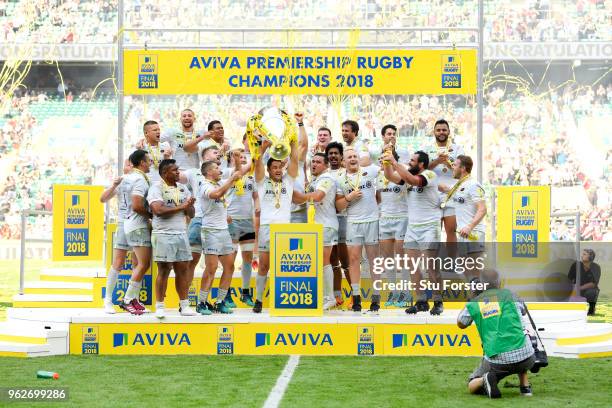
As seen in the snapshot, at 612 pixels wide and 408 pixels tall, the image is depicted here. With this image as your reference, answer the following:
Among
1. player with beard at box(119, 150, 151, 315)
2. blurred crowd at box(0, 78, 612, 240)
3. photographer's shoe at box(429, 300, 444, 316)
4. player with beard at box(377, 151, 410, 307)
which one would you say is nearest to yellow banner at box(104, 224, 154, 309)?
player with beard at box(119, 150, 151, 315)

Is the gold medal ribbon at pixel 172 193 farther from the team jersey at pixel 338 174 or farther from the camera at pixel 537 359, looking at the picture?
the camera at pixel 537 359

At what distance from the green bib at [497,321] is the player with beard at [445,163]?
122 inches

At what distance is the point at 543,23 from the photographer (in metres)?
27.6

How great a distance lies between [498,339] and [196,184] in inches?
168

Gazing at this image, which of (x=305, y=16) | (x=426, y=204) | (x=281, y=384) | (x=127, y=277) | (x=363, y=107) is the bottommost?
(x=281, y=384)

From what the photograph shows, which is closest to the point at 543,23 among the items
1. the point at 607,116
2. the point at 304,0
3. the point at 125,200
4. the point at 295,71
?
the point at 607,116

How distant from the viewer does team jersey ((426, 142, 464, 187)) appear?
36.8 feet

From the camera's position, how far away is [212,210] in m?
10.2

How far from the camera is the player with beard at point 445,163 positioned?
36.0 ft

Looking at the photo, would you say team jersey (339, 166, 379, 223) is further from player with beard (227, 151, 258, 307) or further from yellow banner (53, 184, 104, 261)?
yellow banner (53, 184, 104, 261)

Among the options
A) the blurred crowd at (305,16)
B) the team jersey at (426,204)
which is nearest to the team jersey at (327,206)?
the team jersey at (426,204)

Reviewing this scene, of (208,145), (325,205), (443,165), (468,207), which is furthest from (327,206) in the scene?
(208,145)

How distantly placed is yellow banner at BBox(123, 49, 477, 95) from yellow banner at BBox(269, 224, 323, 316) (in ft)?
8.58

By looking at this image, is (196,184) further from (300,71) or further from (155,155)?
(300,71)
